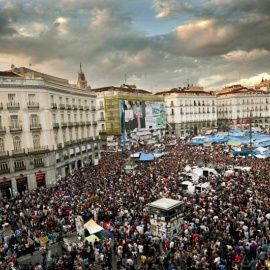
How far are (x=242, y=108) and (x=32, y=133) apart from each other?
88.5 metres

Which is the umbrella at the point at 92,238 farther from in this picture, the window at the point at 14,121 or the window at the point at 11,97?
the window at the point at 11,97

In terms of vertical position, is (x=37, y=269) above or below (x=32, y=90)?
below

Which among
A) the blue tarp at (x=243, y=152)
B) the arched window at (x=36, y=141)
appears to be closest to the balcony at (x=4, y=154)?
the arched window at (x=36, y=141)

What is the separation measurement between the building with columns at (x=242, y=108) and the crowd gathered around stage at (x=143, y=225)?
7955 cm

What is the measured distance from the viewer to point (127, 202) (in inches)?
918

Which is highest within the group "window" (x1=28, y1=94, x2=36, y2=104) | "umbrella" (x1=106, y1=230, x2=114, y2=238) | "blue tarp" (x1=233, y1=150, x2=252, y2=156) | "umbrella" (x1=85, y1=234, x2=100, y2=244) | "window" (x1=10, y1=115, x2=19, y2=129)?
"window" (x1=28, y1=94, x2=36, y2=104)

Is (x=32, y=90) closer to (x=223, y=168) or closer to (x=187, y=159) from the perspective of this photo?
(x=187, y=159)

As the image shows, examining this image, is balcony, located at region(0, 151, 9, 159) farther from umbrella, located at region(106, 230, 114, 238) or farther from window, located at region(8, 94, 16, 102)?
umbrella, located at region(106, 230, 114, 238)

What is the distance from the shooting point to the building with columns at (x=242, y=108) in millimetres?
→ 106250

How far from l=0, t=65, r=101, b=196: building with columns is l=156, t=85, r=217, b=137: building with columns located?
5309 centimetres

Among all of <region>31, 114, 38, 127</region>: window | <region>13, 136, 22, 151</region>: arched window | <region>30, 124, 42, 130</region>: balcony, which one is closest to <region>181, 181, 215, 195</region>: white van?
<region>30, 124, 42, 130</region>: balcony

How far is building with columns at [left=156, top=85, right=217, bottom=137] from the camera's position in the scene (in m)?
92.4

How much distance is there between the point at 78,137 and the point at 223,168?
2408cm

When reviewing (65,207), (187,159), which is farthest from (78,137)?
(65,207)
